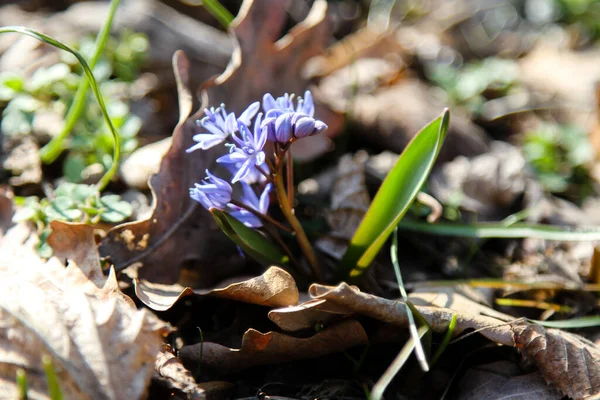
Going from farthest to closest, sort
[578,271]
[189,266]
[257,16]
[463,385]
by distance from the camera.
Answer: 1. [257,16]
2. [578,271]
3. [189,266]
4. [463,385]

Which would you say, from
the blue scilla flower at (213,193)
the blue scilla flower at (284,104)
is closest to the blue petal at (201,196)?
the blue scilla flower at (213,193)

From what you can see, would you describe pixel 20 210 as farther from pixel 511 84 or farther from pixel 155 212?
pixel 511 84

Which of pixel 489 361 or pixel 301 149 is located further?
pixel 301 149

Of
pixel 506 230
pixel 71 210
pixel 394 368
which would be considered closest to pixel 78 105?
pixel 71 210

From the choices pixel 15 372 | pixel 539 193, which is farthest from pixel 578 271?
pixel 15 372

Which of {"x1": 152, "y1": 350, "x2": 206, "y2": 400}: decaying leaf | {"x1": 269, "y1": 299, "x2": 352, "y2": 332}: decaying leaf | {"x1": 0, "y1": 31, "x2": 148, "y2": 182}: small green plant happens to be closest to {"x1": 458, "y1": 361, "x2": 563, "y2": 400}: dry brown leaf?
{"x1": 269, "y1": 299, "x2": 352, "y2": 332}: decaying leaf
